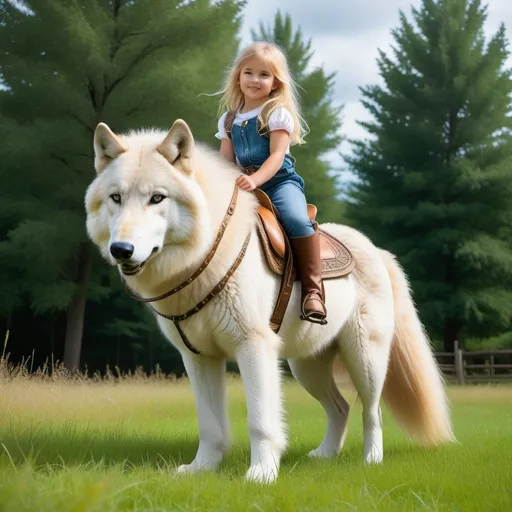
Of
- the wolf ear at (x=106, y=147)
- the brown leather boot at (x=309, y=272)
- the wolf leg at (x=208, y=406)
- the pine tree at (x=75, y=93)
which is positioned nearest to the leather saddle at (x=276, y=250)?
the brown leather boot at (x=309, y=272)

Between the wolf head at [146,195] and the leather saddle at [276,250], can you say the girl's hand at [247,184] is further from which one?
the wolf head at [146,195]

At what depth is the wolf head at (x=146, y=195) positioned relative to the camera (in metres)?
3.73

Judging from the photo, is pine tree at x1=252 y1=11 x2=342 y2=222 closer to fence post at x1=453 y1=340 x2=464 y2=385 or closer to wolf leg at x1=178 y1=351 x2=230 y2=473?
fence post at x1=453 y1=340 x2=464 y2=385

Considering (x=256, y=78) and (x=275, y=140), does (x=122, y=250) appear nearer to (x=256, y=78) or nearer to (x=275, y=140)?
(x=275, y=140)

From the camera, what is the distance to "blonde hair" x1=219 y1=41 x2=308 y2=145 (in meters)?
4.64

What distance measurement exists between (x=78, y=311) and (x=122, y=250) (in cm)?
1215

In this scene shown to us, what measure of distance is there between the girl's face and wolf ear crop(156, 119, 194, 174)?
835mm

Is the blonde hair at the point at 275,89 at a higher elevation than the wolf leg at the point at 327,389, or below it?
higher

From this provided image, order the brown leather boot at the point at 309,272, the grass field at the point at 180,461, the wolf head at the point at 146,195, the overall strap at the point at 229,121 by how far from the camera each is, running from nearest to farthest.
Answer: the grass field at the point at 180,461, the wolf head at the point at 146,195, the brown leather boot at the point at 309,272, the overall strap at the point at 229,121

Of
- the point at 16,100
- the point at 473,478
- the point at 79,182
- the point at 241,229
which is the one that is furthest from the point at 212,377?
the point at 16,100

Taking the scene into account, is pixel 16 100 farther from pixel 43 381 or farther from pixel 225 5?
pixel 43 381

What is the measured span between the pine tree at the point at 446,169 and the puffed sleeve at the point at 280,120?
13.6 meters

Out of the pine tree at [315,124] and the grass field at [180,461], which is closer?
the grass field at [180,461]

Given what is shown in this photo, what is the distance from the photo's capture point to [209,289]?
4.14 metres
